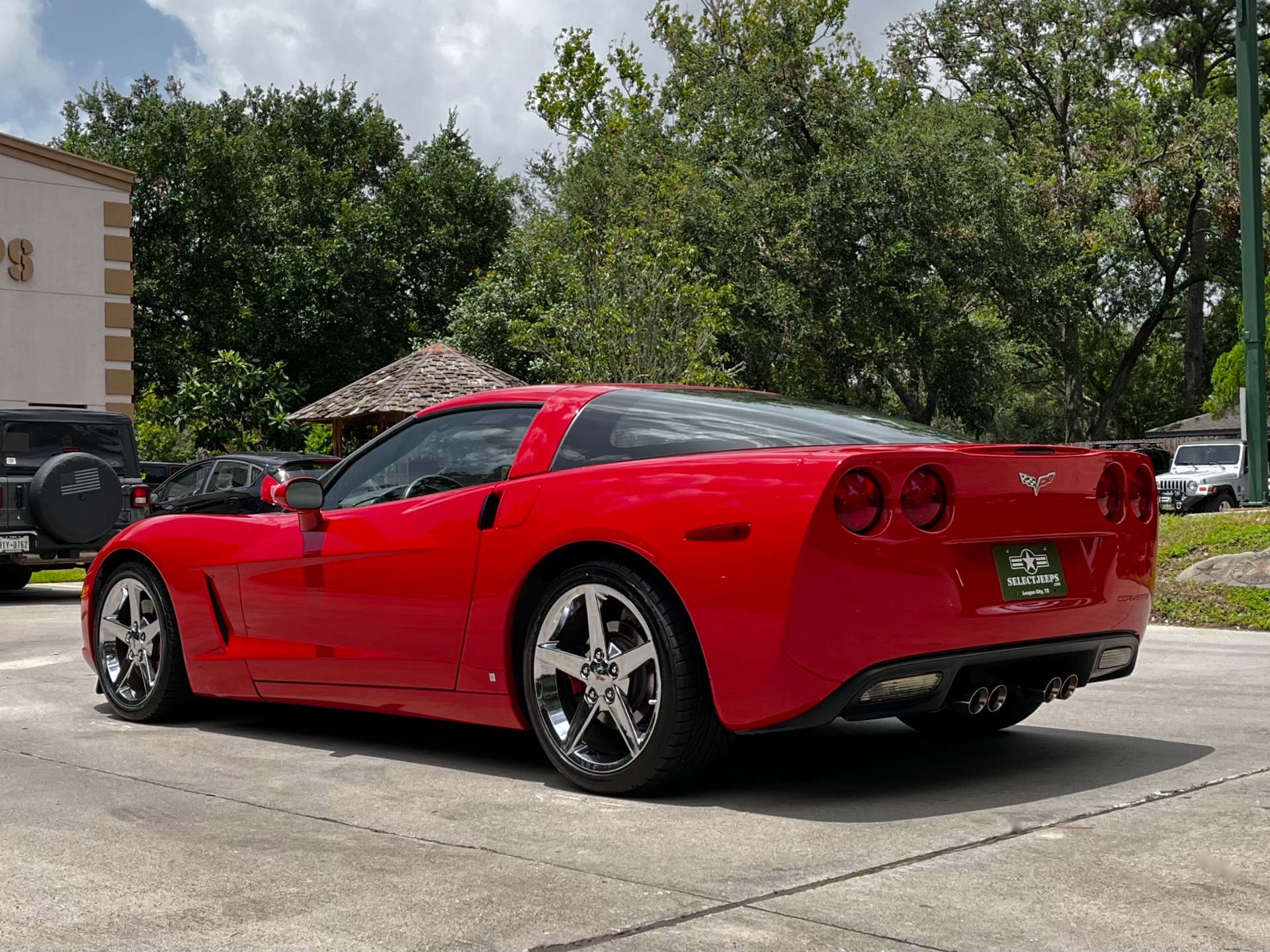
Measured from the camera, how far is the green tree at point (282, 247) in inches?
1555

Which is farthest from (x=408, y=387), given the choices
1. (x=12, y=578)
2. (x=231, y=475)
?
(x=12, y=578)

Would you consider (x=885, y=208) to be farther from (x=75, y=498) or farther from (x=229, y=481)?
(x=75, y=498)

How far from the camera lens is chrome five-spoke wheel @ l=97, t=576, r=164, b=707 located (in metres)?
6.58

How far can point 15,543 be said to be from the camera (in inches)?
541

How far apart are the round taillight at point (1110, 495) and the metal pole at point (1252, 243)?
45.0 ft

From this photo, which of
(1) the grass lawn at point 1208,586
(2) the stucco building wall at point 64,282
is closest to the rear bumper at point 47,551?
(1) the grass lawn at point 1208,586

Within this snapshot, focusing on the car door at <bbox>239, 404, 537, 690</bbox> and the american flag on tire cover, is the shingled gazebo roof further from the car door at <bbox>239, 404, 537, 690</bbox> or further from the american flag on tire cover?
the car door at <bbox>239, 404, 537, 690</bbox>

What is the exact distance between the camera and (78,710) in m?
7.00

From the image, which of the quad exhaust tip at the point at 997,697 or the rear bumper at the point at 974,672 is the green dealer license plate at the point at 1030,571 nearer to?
the rear bumper at the point at 974,672

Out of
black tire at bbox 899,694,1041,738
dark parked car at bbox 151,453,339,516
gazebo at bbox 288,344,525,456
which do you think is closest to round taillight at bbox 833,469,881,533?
black tire at bbox 899,694,1041,738

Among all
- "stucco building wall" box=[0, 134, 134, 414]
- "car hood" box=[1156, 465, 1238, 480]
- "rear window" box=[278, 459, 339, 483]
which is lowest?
"car hood" box=[1156, 465, 1238, 480]

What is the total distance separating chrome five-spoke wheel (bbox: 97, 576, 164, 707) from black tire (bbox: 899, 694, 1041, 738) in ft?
10.9

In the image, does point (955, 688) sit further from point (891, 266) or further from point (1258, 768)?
point (891, 266)

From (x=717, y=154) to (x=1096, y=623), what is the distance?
31822 millimetres
